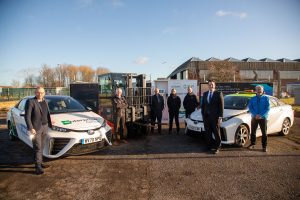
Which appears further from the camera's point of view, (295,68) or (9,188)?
(295,68)

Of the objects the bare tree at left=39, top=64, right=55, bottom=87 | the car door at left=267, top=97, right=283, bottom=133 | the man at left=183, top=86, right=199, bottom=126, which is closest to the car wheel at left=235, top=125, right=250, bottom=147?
the car door at left=267, top=97, right=283, bottom=133

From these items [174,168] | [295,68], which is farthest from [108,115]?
[295,68]

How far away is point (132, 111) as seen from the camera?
7.77 meters

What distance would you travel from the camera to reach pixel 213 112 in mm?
5879

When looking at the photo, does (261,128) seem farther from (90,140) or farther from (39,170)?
(39,170)

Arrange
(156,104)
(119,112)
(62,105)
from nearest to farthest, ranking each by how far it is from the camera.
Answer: (62,105) → (119,112) → (156,104)

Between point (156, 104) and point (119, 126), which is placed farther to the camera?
point (156, 104)

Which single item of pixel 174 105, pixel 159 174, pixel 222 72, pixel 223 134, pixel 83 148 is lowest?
pixel 159 174

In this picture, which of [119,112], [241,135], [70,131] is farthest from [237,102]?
[70,131]

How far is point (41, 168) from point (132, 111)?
3.64 metres

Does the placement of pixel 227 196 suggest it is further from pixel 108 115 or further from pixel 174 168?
pixel 108 115

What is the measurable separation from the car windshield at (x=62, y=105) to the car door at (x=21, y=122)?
2.40 ft

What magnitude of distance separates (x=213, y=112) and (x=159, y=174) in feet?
7.56

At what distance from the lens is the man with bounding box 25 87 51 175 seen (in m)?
4.57
